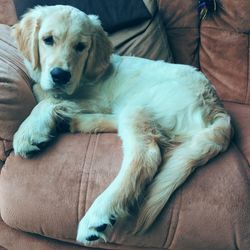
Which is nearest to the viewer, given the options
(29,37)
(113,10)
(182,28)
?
(29,37)

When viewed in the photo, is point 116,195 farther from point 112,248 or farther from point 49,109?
point 49,109

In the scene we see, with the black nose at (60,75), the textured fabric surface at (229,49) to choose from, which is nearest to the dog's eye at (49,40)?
the black nose at (60,75)

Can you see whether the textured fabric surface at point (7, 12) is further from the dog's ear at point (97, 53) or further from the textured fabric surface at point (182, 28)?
the textured fabric surface at point (182, 28)

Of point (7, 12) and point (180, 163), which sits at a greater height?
point (7, 12)

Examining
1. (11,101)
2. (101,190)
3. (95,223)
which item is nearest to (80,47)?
(11,101)

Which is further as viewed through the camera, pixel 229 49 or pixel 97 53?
pixel 229 49

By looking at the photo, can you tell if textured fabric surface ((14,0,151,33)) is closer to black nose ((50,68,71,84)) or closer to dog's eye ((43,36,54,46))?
dog's eye ((43,36,54,46))

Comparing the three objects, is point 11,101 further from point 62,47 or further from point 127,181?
point 127,181

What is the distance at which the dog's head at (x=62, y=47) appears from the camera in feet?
4.95

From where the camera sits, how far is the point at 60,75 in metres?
1.49

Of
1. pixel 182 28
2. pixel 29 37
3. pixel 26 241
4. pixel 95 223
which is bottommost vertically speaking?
pixel 26 241

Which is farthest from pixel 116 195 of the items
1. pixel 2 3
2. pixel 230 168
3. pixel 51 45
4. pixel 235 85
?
pixel 2 3

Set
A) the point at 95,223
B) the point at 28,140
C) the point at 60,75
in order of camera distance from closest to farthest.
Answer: the point at 95,223 < the point at 28,140 < the point at 60,75

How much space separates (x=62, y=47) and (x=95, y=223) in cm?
67
